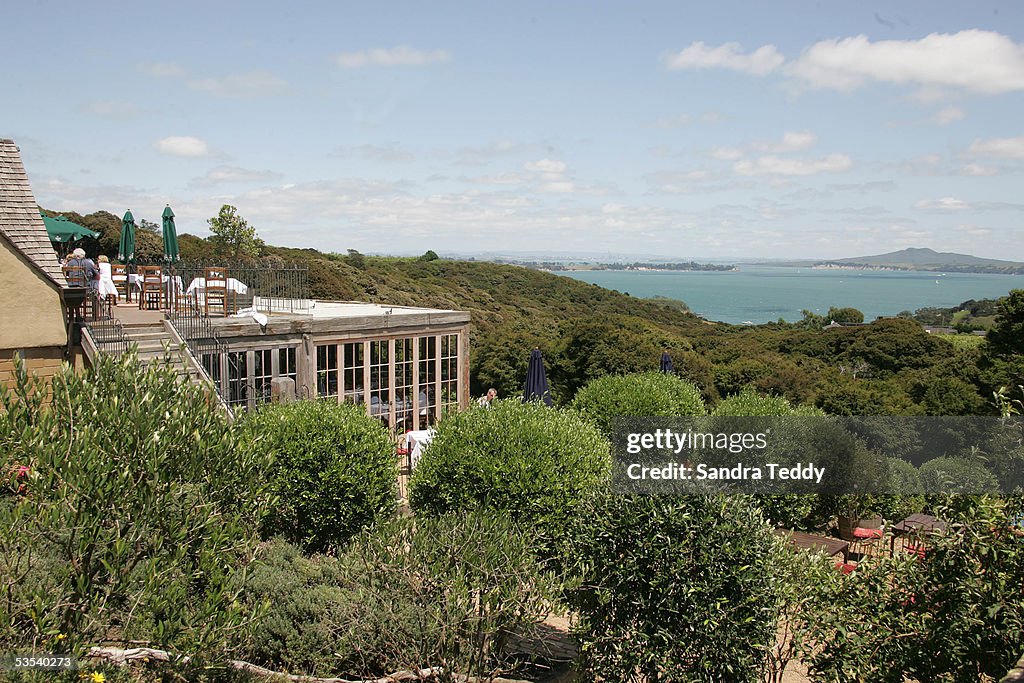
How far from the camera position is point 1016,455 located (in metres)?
6.47

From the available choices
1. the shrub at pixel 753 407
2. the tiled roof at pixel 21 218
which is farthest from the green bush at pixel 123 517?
the shrub at pixel 753 407

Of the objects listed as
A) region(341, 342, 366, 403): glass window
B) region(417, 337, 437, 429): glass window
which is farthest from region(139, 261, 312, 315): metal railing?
region(417, 337, 437, 429): glass window

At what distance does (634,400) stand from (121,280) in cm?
1238

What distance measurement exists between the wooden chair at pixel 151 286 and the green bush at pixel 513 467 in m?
8.63

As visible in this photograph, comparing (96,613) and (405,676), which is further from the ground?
(96,613)

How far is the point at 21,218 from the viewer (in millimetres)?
11633

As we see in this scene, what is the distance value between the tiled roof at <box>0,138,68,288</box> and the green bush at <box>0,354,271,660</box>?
5.89m

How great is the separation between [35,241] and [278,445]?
18.3 ft

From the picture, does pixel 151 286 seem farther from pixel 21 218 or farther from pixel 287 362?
pixel 21 218

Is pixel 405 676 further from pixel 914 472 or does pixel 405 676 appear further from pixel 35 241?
pixel 914 472

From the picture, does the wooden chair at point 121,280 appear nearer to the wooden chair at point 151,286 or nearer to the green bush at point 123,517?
the wooden chair at point 151,286

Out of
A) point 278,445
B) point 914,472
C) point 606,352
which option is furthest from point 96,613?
point 606,352

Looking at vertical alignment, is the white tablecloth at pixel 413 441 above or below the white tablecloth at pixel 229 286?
below

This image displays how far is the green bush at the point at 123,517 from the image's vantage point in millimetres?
4629
